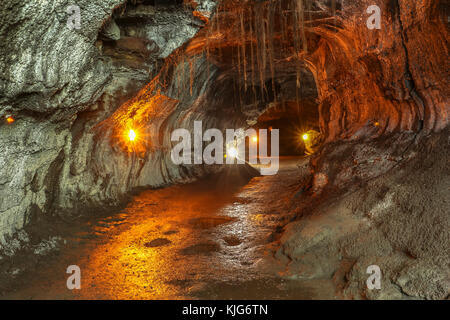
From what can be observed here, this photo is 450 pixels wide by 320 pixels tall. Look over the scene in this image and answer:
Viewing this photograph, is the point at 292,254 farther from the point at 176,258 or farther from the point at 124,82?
the point at 124,82

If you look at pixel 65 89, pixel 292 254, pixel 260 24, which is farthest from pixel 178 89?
pixel 292 254

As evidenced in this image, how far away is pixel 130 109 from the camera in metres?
9.15

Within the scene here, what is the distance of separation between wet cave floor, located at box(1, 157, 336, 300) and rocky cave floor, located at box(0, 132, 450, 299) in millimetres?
17

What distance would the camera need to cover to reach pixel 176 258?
5.07m

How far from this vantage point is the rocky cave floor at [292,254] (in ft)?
12.1

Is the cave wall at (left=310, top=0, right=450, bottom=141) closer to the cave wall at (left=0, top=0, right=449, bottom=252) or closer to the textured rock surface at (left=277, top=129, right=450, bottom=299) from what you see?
the cave wall at (left=0, top=0, right=449, bottom=252)

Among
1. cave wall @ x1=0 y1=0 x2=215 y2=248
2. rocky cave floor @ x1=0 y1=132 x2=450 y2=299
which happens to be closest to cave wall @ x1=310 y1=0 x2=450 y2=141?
rocky cave floor @ x1=0 y1=132 x2=450 y2=299

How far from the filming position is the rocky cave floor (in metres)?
3.67

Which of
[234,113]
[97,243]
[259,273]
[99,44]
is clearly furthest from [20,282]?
[234,113]

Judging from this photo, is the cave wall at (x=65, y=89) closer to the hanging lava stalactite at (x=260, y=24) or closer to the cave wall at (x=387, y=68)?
the hanging lava stalactite at (x=260, y=24)

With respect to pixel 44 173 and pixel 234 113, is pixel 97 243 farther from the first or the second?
pixel 234 113

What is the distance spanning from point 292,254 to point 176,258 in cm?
186

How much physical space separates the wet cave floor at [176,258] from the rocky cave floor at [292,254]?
0.02 meters

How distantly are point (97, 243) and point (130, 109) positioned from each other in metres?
4.42
